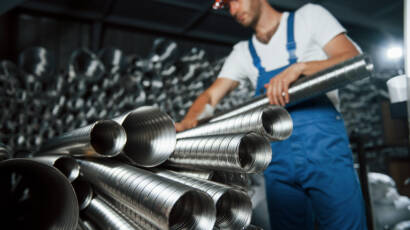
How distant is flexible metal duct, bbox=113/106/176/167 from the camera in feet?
2.10

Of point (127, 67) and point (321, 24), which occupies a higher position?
point (321, 24)

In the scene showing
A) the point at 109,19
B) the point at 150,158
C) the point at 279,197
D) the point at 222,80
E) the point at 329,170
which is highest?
the point at 109,19

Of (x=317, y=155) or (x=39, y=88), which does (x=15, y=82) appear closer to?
(x=39, y=88)

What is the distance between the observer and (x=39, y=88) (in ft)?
8.75

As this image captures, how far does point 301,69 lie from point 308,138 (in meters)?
0.35

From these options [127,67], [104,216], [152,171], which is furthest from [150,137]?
[127,67]

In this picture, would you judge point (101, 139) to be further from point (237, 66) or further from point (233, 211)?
point (237, 66)

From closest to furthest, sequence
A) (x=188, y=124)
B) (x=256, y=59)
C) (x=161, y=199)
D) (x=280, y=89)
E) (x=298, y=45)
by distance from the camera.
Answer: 1. (x=161, y=199)
2. (x=280, y=89)
3. (x=188, y=124)
4. (x=298, y=45)
5. (x=256, y=59)

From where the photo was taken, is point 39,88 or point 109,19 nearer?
point 39,88

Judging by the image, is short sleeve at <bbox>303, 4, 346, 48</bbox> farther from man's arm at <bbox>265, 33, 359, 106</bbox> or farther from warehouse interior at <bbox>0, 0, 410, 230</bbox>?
warehouse interior at <bbox>0, 0, 410, 230</bbox>

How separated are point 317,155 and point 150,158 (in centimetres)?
70

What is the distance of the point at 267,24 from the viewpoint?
4.40ft

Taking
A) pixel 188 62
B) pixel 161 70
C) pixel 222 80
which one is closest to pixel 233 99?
pixel 188 62

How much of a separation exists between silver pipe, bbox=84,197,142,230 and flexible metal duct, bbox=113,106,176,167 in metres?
0.12
